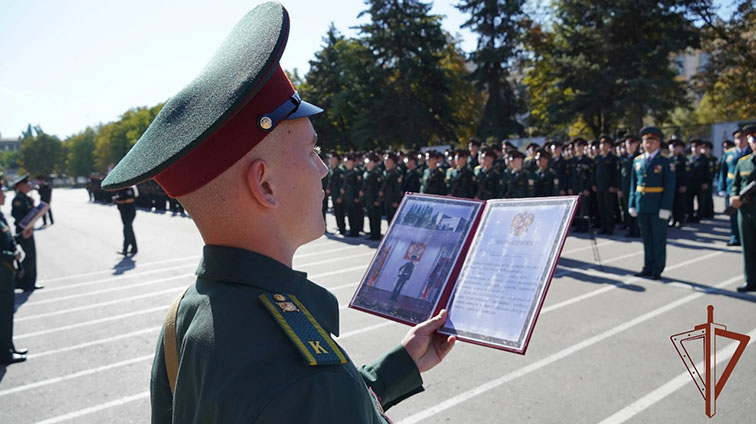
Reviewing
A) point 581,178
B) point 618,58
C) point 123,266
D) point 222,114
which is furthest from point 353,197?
point 618,58

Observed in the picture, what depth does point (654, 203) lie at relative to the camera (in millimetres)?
7727

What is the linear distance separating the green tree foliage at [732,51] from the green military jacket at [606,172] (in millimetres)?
16825

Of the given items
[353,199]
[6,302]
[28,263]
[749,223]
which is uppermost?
[353,199]

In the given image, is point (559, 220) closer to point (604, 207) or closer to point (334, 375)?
point (334, 375)

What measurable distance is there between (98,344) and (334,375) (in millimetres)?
5855

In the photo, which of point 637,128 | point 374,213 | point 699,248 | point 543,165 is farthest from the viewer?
point 637,128

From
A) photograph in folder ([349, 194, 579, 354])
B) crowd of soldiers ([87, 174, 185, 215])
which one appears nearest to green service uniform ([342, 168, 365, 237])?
crowd of soldiers ([87, 174, 185, 215])

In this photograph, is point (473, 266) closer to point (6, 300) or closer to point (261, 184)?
point (261, 184)

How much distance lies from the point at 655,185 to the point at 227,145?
797cm

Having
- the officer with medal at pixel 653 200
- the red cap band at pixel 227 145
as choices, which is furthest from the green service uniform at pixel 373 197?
the red cap band at pixel 227 145

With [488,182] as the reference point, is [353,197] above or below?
below

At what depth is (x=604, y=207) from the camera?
1188cm

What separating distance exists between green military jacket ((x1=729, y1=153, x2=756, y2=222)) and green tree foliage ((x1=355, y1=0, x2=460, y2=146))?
2262 centimetres

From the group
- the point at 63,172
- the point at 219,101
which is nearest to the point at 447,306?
the point at 219,101
